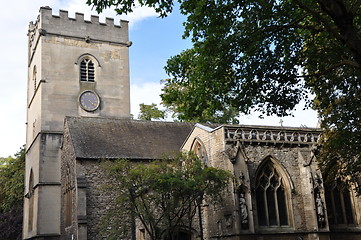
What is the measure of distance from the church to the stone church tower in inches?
2.9

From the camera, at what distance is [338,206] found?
21844 mm

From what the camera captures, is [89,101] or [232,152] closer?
[232,152]

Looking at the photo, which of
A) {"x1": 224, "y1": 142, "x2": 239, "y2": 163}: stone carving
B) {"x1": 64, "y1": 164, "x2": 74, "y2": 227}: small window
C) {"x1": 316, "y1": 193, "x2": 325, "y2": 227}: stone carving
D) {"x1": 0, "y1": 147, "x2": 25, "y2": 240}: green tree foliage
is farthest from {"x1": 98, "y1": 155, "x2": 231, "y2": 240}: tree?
{"x1": 0, "y1": 147, "x2": 25, "y2": 240}: green tree foliage

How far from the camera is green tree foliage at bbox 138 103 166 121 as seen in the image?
40469 millimetres

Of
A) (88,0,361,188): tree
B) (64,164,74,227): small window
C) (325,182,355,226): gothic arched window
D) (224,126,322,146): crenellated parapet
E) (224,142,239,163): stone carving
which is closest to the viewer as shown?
(88,0,361,188): tree

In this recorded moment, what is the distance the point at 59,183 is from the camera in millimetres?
30219

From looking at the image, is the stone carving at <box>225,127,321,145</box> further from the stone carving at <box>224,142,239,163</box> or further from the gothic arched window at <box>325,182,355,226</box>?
the gothic arched window at <box>325,182,355,226</box>

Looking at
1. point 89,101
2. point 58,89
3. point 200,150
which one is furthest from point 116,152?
point 58,89

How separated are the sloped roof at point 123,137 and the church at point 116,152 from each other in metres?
0.06

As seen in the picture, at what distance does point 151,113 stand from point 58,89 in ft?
32.6

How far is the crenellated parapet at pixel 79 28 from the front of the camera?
34.2 meters

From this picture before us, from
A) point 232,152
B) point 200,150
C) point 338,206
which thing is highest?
point 200,150

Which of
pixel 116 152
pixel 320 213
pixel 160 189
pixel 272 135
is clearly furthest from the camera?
pixel 116 152

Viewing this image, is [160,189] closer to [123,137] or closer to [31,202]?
[123,137]
